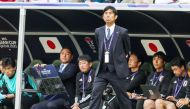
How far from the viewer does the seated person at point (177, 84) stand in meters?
13.6

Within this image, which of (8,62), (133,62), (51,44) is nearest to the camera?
(133,62)

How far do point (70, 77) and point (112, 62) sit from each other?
2.13 m

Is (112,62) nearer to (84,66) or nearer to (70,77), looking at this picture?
(84,66)

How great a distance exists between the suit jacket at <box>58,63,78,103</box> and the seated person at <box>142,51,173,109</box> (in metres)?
1.40

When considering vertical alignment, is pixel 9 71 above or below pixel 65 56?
below

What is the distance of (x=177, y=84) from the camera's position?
545 inches

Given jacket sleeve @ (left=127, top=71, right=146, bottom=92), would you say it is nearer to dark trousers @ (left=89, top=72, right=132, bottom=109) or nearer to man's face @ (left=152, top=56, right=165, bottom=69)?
man's face @ (left=152, top=56, right=165, bottom=69)

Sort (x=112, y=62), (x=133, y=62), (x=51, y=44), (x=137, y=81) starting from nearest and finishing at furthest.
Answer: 1. (x=112, y=62)
2. (x=137, y=81)
3. (x=133, y=62)
4. (x=51, y=44)

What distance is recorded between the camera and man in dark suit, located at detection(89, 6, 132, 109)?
12.7 m

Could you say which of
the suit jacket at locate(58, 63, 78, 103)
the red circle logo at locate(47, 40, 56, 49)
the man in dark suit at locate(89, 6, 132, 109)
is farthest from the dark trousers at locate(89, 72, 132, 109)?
the red circle logo at locate(47, 40, 56, 49)

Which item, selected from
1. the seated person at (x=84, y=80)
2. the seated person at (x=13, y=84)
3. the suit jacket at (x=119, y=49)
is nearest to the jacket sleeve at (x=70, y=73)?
the seated person at (x=84, y=80)

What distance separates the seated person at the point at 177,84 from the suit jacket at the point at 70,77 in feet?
6.14

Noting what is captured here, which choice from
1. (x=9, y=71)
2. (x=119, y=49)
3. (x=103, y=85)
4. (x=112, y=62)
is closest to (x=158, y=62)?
(x=119, y=49)

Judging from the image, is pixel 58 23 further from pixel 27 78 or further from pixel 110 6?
pixel 110 6
